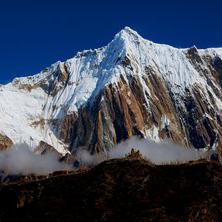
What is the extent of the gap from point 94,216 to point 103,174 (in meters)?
6.83

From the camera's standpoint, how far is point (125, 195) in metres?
86.7

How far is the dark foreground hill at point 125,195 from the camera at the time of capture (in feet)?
274

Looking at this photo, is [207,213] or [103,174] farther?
[103,174]

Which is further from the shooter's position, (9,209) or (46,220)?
(9,209)

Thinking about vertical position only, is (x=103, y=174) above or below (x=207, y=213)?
above

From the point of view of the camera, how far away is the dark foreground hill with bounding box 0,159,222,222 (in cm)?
8362

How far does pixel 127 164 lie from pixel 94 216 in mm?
8655

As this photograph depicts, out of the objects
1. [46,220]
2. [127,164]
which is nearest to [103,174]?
[127,164]

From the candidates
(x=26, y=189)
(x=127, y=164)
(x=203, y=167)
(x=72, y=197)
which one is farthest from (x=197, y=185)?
(x=26, y=189)

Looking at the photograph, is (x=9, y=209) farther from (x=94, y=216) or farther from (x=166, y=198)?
(x=166, y=198)

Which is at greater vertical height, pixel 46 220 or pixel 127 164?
pixel 127 164

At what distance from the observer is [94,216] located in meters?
84.8

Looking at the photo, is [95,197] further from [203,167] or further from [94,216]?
[203,167]

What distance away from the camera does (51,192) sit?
90.8 metres
